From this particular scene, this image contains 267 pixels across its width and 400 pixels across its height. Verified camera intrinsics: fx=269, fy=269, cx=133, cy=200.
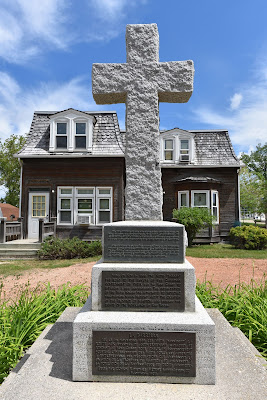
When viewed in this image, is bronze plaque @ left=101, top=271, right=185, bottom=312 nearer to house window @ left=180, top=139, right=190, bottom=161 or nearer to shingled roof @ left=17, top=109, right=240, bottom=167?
shingled roof @ left=17, top=109, right=240, bottom=167

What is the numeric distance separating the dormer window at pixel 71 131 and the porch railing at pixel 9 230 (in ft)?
14.9

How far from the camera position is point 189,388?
2574 mm

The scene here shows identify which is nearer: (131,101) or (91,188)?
(131,101)

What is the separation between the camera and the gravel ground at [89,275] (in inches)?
286

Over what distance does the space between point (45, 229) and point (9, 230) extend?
1.95 meters

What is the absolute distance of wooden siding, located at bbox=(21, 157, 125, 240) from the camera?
49.0 ft

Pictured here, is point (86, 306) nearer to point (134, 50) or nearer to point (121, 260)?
point (121, 260)

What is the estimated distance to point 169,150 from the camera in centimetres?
1761

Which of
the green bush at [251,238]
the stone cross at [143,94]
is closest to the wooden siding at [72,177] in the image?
the green bush at [251,238]

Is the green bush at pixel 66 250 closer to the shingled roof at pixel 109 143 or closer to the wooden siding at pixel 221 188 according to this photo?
the shingled roof at pixel 109 143

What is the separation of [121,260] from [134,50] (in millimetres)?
2763

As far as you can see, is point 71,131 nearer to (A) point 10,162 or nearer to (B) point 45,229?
(B) point 45,229

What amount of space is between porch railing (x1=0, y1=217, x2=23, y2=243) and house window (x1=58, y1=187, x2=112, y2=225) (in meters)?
2.22

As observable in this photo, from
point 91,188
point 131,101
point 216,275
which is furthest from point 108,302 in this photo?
point 91,188
